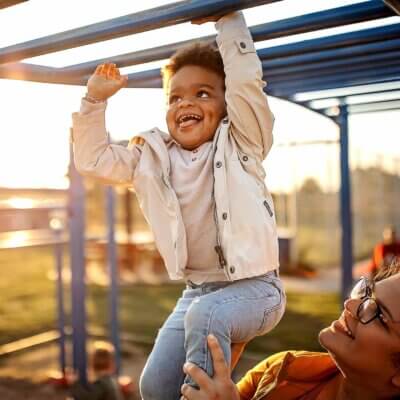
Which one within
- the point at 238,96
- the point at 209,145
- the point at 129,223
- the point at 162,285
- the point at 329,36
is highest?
the point at 329,36

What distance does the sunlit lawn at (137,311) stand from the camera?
6.44m

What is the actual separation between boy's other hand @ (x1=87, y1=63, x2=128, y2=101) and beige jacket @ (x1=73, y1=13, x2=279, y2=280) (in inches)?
1.5

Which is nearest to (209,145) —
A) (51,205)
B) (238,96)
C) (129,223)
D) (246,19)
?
(238,96)

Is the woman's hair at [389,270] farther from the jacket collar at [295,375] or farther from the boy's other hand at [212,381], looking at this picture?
the boy's other hand at [212,381]

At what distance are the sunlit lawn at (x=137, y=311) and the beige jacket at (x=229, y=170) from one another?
13.9ft

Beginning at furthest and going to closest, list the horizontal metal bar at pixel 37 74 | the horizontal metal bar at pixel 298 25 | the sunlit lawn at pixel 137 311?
the sunlit lawn at pixel 137 311 < the horizontal metal bar at pixel 37 74 < the horizontal metal bar at pixel 298 25

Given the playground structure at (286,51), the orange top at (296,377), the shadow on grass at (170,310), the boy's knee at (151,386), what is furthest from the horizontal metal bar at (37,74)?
the shadow on grass at (170,310)

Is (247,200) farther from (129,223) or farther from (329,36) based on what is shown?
(129,223)

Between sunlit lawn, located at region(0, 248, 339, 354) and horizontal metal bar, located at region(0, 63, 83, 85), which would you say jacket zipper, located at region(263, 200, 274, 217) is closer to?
horizontal metal bar, located at region(0, 63, 83, 85)

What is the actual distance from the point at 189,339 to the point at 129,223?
31.9 feet

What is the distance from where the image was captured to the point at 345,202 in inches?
188

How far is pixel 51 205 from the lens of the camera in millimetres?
4320

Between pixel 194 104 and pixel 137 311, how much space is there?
6.62 meters

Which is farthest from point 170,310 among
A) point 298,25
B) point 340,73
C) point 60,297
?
point 298,25
